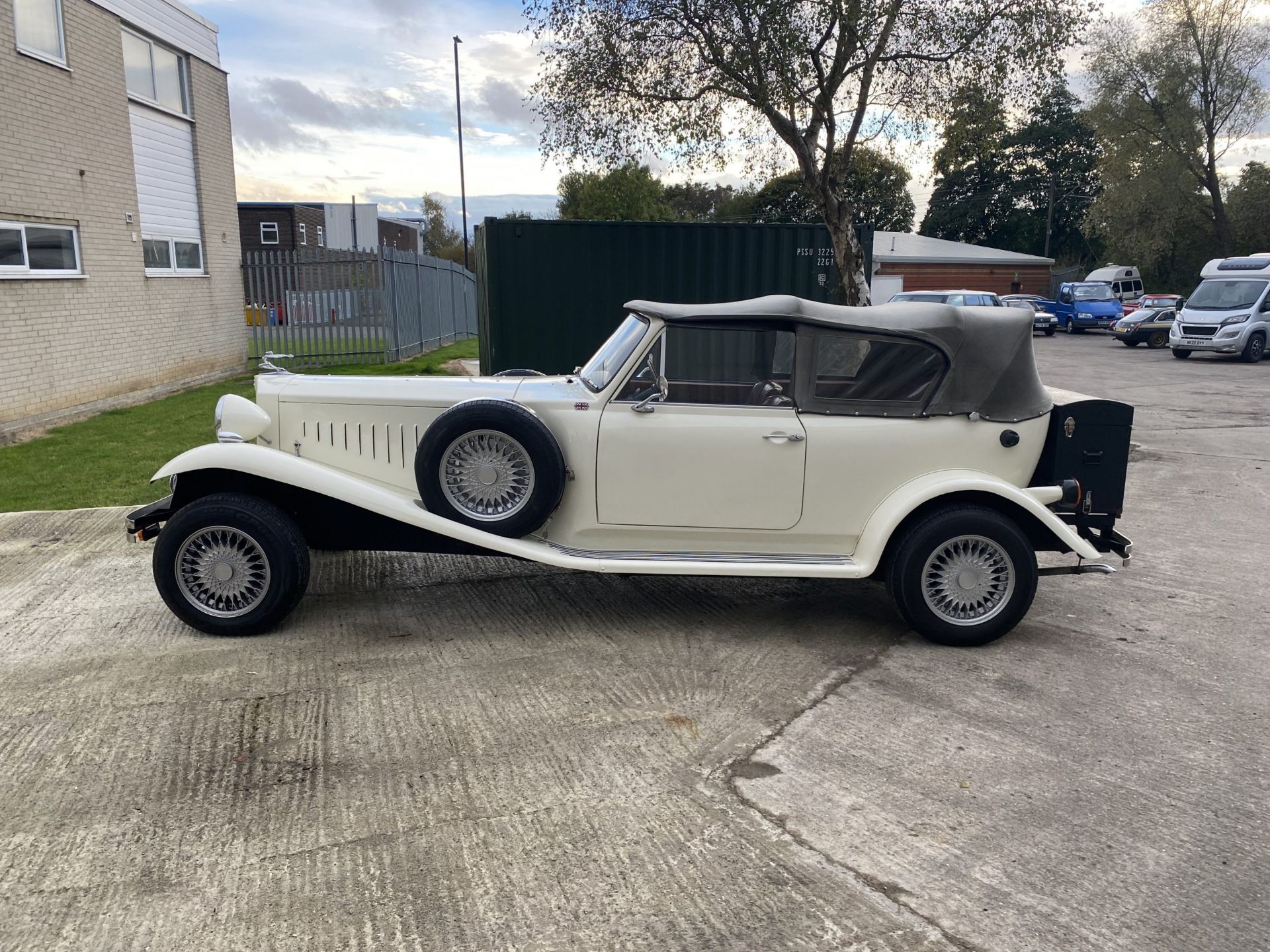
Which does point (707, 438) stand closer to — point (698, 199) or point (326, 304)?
point (326, 304)

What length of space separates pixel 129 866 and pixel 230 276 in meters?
16.6

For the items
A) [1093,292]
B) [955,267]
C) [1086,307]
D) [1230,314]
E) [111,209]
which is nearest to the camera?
[111,209]

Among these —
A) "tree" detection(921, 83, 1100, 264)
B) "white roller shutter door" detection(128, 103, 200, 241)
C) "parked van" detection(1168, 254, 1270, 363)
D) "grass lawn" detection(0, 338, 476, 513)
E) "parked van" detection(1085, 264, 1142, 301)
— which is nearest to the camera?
"grass lawn" detection(0, 338, 476, 513)

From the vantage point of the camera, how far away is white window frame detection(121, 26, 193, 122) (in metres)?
14.7

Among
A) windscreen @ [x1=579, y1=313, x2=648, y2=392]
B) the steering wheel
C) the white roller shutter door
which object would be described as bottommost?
the steering wheel

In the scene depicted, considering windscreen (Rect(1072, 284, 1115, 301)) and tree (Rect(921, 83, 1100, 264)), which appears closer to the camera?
windscreen (Rect(1072, 284, 1115, 301))

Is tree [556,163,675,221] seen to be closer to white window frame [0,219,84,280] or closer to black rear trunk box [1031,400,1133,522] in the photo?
white window frame [0,219,84,280]

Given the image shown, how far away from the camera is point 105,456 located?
984cm

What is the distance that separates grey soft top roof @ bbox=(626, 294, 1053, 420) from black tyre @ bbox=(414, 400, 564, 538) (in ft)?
3.13

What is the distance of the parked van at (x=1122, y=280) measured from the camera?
37.9 meters

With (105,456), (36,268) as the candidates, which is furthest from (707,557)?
(36,268)

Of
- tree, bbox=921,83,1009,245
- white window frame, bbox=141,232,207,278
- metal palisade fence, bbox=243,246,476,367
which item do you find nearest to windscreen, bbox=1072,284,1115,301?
tree, bbox=921,83,1009,245

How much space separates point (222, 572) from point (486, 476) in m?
1.43

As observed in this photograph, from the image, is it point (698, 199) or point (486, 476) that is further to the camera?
point (698, 199)
